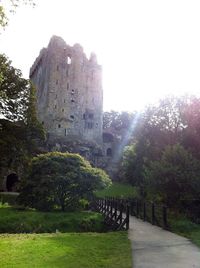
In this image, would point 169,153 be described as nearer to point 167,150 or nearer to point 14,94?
point 167,150

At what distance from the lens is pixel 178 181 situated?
70.8 feet

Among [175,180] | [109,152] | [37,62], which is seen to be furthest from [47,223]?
[37,62]

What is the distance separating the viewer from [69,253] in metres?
9.76

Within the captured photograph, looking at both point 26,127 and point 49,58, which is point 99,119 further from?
point 26,127

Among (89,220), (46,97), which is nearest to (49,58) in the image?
(46,97)

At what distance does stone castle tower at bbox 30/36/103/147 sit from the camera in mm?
70000

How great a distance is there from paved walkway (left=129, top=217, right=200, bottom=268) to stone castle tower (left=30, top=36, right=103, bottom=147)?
55.4m

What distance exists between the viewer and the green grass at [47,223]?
18062 millimetres

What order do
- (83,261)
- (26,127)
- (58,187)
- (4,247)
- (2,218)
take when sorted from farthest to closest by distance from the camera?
(26,127) < (58,187) < (2,218) < (4,247) < (83,261)

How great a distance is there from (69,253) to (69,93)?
64.6 meters

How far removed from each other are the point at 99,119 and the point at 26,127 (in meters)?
42.4

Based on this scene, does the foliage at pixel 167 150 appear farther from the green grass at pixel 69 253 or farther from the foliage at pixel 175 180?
the green grass at pixel 69 253

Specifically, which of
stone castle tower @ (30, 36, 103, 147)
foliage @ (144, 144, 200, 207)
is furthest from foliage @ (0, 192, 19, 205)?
stone castle tower @ (30, 36, 103, 147)

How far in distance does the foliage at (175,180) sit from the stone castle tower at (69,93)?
153ft
